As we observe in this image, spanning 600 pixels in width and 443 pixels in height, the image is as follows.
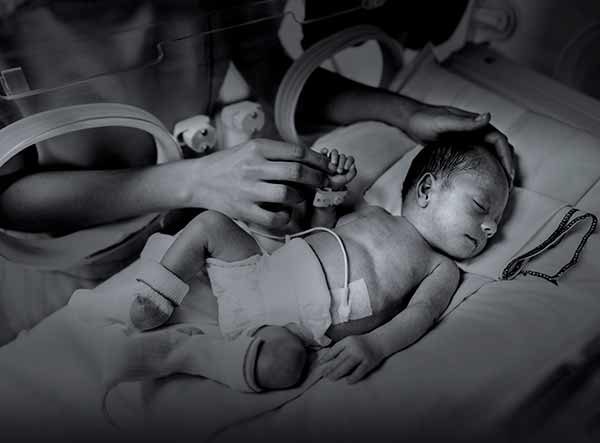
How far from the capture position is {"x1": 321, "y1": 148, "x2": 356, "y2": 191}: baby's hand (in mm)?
1032

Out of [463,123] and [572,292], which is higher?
[463,123]

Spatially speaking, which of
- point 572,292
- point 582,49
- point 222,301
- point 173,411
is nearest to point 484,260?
point 572,292

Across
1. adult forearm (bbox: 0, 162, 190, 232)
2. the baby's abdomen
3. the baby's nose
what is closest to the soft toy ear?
the baby's nose

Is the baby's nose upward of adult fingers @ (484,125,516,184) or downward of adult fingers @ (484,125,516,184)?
downward

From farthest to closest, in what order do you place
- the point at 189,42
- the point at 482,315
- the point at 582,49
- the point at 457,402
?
the point at 582,49 < the point at 189,42 < the point at 482,315 < the point at 457,402

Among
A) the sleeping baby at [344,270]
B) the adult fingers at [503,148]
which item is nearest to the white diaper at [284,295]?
the sleeping baby at [344,270]

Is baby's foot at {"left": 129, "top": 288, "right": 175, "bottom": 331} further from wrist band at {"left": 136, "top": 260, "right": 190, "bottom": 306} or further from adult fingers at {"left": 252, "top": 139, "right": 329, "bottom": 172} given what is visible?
adult fingers at {"left": 252, "top": 139, "right": 329, "bottom": 172}

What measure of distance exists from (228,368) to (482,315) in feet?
1.30

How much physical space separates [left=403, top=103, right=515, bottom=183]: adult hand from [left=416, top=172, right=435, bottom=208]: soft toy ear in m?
0.13

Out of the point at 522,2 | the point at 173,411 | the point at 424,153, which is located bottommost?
the point at 173,411

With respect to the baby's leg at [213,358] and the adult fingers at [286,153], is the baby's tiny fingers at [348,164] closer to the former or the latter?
the adult fingers at [286,153]

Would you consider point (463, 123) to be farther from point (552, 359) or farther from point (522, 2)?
point (522, 2)

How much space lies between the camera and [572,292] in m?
0.96

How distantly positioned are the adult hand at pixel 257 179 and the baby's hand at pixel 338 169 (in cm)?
2
